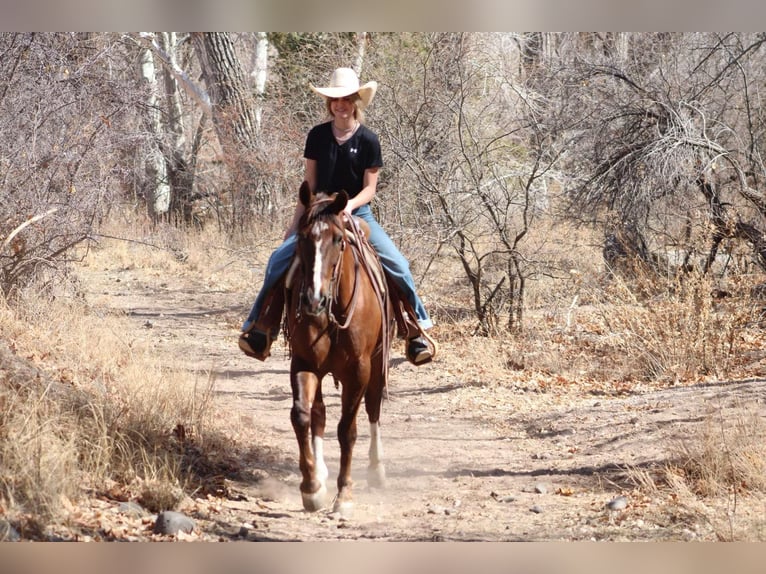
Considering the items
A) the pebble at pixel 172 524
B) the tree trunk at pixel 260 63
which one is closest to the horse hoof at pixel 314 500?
the pebble at pixel 172 524

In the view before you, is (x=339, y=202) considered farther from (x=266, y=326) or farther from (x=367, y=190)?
(x=266, y=326)

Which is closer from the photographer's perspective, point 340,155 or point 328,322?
point 328,322

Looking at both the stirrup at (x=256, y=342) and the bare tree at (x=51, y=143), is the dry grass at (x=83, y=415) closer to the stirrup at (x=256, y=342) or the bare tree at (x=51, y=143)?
the bare tree at (x=51, y=143)

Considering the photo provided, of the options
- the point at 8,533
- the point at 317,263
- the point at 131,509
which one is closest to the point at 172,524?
the point at 131,509

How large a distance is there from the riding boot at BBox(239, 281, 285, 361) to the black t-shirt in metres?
0.96

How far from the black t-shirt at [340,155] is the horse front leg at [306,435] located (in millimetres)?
1655

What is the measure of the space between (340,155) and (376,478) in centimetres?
272

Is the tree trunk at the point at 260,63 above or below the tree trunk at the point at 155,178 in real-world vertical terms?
above

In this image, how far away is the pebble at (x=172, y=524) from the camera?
643 cm

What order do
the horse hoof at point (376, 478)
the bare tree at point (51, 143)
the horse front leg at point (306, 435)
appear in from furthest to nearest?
the bare tree at point (51, 143), the horse hoof at point (376, 478), the horse front leg at point (306, 435)

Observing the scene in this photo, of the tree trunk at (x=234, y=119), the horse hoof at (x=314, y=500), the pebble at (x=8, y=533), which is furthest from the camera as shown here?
the tree trunk at (x=234, y=119)

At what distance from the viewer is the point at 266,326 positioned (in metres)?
7.62

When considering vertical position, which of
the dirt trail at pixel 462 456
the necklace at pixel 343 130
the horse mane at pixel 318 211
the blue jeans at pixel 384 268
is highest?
the necklace at pixel 343 130
